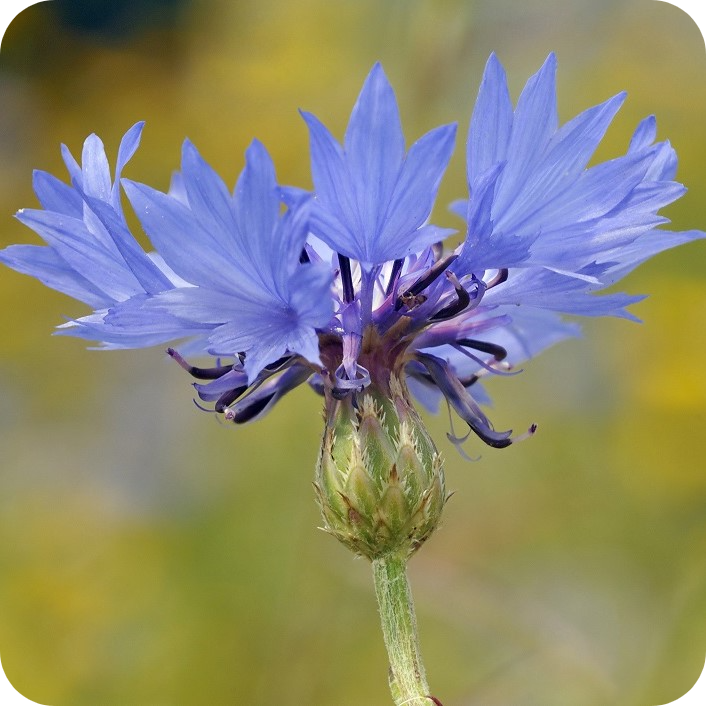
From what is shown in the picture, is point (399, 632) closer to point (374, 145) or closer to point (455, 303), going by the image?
point (455, 303)

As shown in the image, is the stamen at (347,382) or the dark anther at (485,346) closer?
the stamen at (347,382)

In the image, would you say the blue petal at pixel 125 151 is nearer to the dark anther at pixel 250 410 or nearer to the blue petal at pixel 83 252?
the blue petal at pixel 83 252

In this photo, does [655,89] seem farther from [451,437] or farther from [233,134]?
[451,437]

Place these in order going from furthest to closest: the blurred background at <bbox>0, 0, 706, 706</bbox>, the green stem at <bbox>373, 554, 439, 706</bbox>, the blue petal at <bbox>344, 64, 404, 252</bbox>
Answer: the blurred background at <bbox>0, 0, 706, 706</bbox>
the green stem at <bbox>373, 554, 439, 706</bbox>
the blue petal at <bbox>344, 64, 404, 252</bbox>

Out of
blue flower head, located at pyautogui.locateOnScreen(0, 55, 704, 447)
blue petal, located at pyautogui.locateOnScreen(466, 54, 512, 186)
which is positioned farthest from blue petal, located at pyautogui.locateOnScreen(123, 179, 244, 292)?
blue petal, located at pyautogui.locateOnScreen(466, 54, 512, 186)

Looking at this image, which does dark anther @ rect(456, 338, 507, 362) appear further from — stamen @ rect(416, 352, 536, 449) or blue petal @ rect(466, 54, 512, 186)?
blue petal @ rect(466, 54, 512, 186)

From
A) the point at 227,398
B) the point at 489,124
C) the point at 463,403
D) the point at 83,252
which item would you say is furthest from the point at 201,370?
the point at 489,124

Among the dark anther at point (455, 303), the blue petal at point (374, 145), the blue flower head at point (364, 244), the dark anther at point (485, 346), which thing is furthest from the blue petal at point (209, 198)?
the dark anther at point (485, 346)
